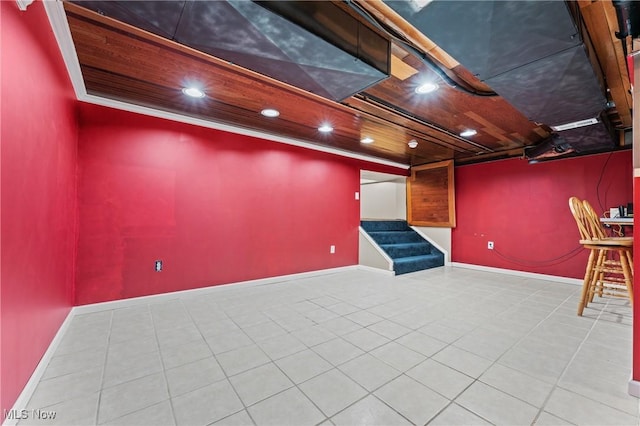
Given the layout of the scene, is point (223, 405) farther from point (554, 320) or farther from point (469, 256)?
point (469, 256)

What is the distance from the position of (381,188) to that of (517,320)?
17.1ft

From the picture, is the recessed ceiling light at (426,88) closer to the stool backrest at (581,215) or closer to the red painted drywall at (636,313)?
the red painted drywall at (636,313)

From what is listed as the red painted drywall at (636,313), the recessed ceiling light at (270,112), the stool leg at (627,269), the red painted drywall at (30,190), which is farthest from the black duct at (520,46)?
the recessed ceiling light at (270,112)

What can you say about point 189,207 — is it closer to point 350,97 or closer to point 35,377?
point 35,377

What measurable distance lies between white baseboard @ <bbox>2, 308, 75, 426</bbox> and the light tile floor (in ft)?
0.11

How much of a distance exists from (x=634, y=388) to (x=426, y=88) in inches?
94.1

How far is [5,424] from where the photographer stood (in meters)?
1.17

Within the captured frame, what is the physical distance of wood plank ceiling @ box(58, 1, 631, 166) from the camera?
1742mm

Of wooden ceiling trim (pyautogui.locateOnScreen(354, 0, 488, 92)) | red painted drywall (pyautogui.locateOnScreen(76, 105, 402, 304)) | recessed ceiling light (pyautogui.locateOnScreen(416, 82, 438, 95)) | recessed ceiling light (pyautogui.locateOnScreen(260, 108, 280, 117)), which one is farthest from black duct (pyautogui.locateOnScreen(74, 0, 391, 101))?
red painted drywall (pyautogui.locateOnScreen(76, 105, 402, 304))

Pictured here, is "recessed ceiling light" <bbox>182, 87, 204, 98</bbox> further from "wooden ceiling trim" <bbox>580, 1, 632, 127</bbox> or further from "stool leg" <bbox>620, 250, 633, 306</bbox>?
"stool leg" <bbox>620, 250, 633, 306</bbox>

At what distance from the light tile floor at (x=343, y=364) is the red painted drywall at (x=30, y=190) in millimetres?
285

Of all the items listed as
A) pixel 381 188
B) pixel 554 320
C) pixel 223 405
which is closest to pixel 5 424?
pixel 223 405

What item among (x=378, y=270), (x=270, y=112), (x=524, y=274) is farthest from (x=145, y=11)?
(x=524, y=274)

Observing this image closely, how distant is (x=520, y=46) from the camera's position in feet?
5.10
